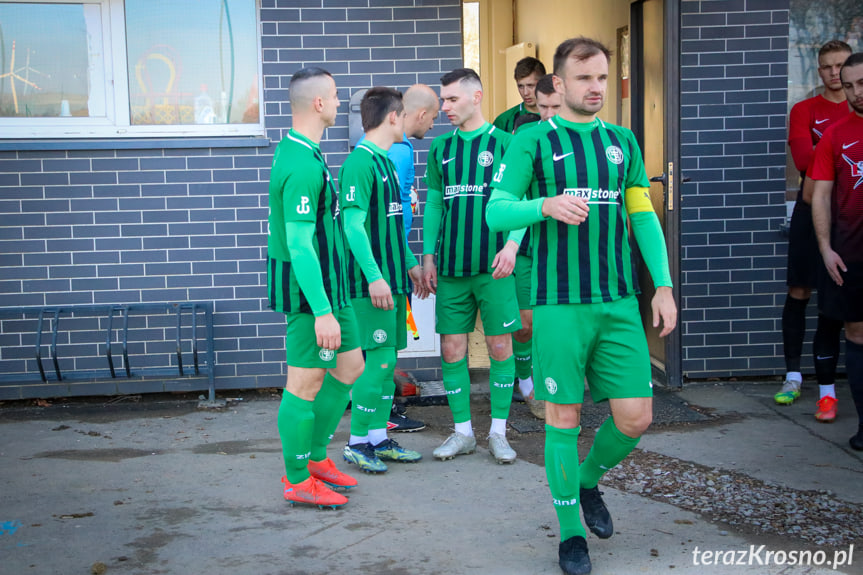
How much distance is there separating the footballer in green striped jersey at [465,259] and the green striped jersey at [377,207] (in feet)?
0.90

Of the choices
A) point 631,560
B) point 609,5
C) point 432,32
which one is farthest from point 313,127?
point 609,5

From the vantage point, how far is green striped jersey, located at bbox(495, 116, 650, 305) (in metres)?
3.59

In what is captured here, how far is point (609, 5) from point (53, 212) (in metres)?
4.85

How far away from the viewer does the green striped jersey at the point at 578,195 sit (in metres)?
3.59

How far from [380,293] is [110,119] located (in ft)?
10.0

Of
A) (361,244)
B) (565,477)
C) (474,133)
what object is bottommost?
(565,477)

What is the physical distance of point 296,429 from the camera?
427cm

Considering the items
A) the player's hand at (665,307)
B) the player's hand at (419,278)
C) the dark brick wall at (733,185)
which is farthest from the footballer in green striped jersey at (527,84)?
the player's hand at (665,307)

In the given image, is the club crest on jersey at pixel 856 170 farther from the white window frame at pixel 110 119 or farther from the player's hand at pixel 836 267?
the white window frame at pixel 110 119

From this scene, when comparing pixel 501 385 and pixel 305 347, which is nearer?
pixel 305 347

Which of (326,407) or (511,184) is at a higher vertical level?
(511,184)

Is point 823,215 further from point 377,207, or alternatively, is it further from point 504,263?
point 377,207

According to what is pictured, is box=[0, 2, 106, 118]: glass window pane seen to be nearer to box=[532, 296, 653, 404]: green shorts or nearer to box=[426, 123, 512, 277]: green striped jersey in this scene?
box=[426, 123, 512, 277]: green striped jersey

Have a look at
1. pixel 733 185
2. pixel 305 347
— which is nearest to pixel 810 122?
pixel 733 185
